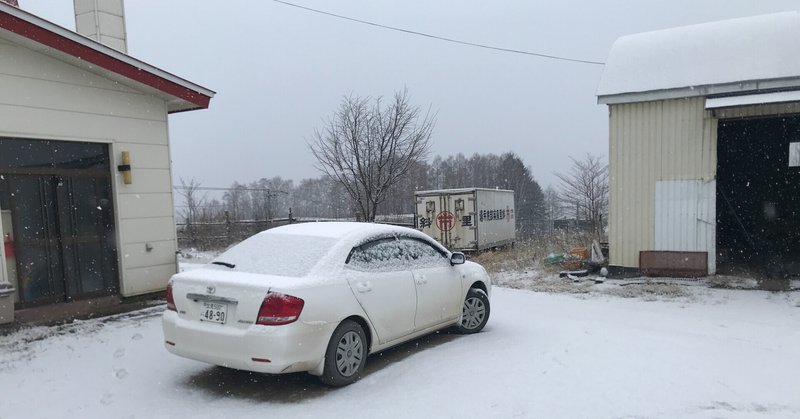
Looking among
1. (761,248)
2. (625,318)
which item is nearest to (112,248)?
(625,318)

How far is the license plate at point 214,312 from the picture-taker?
3.99m

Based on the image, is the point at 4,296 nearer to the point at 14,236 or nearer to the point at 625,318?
the point at 14,236

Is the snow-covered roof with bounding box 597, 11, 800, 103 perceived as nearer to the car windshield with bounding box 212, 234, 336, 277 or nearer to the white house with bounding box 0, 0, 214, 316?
the car windshield with bounding box 212, 234, 336, 277

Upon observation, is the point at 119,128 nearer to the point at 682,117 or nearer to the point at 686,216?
the point at 682,117

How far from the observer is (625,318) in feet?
23.6

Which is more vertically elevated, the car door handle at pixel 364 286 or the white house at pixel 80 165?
the white house at pixel 80 165

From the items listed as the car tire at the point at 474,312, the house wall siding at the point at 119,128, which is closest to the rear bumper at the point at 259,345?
the car tire at the point at 474,312

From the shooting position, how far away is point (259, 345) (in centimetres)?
379

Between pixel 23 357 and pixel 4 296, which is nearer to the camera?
pixel 23 357

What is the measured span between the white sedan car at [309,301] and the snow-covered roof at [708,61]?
7488 millimetres

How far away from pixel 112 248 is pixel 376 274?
4903 millimetres

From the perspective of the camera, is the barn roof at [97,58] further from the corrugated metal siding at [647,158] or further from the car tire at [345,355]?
the corrugated metal siding at [647,158]

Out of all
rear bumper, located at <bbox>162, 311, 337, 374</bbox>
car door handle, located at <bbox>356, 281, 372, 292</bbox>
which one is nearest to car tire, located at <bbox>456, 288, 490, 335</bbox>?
car door handle, located at <bbox>356, 281, 372, 292</bbox>

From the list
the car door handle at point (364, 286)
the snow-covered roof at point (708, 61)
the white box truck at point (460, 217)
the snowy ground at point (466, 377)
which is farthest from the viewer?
the white box truck at point (460, 217)
